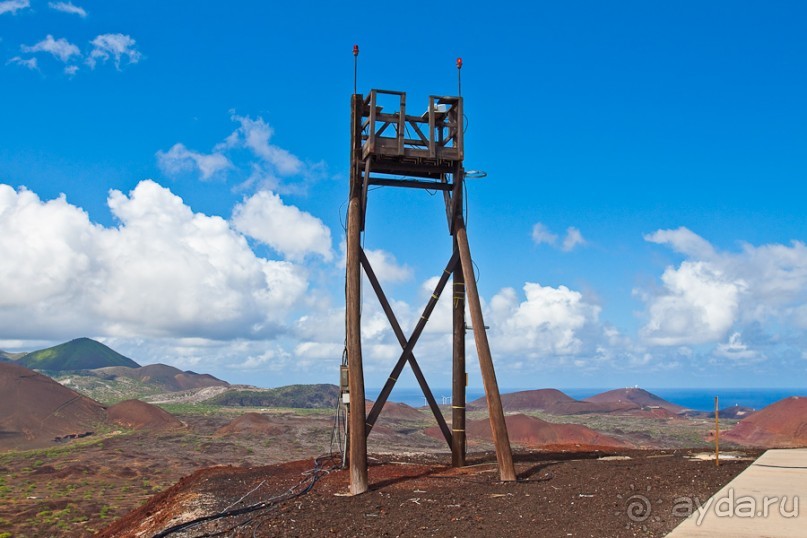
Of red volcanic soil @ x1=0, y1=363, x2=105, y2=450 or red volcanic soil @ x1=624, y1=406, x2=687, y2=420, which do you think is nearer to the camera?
red volcanic soil @ x1=0, y1=363, x2=105, y2=450

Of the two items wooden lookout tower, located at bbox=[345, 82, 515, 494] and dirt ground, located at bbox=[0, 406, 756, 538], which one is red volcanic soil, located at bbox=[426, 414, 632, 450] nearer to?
dirt ground, located at bbox=[0, 406, 756, 538]

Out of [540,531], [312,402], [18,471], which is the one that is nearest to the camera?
[540,531]

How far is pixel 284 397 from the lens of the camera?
87.6 meters

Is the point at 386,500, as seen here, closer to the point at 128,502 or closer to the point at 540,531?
the point at 540,531

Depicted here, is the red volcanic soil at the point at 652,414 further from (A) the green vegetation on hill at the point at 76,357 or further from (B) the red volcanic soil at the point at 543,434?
(A) the green vegetation on hill at the point at 76,357

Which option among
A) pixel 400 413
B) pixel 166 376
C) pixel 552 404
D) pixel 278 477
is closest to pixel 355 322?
pixel 278 477

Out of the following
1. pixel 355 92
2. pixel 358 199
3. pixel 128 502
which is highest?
pixel 355 92

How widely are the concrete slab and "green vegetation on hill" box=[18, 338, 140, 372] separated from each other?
14386 cm

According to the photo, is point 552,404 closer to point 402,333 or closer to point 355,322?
point 402,333

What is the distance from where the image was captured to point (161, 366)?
120m

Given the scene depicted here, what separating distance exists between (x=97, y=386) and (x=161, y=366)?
92.0ft

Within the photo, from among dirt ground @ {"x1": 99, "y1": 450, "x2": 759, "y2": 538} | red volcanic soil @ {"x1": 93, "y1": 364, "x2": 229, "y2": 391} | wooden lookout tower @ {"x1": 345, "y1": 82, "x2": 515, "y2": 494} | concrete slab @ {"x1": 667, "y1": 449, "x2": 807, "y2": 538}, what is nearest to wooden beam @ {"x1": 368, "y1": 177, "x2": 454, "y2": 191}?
wooden lookout tower @ {"x1": 345, "y1": 82, "x2": 515, "y2": 494}

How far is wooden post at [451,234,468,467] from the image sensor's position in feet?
52.3

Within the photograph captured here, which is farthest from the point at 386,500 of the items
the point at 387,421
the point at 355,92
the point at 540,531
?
the point at 387,421
